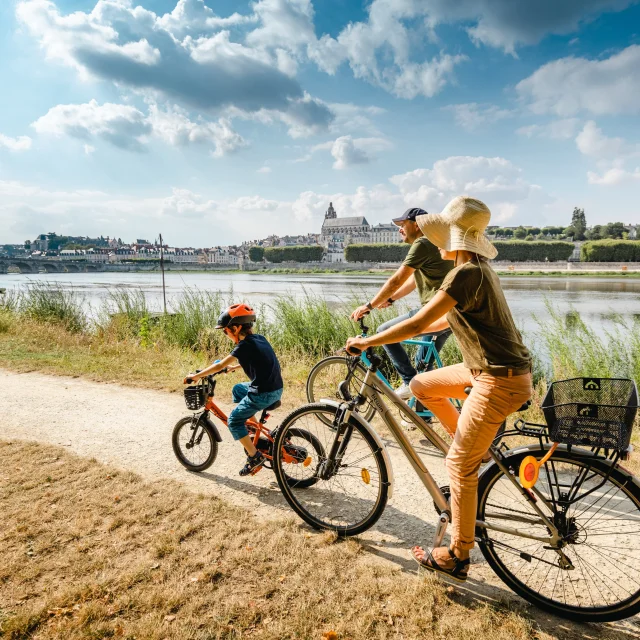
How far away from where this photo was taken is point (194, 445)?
171 inches

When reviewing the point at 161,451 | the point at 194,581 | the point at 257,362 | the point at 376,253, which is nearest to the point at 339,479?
the point at 257,362

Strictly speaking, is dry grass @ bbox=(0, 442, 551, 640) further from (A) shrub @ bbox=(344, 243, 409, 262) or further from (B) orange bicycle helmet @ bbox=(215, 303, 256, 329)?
(A) shrub @ bbox=(344, 243, 409, 262)

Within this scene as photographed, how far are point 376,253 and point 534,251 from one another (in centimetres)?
3800

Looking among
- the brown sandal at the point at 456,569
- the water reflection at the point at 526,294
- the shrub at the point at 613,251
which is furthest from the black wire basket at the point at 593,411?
the shrub at the point at 613,251

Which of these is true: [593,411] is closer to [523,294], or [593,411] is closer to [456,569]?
[456,569]

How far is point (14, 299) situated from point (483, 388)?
18.1 metres

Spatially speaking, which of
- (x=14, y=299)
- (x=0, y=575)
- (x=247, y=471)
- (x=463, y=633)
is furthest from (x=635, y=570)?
(x=14, y=299)

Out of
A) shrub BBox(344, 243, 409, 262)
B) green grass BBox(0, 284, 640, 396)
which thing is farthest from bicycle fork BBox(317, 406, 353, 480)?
shrub BBox(344, 243, 409, 262)

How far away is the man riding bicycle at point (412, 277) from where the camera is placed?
14.9 ft

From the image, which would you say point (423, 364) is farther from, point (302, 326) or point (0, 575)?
point (302, 326)

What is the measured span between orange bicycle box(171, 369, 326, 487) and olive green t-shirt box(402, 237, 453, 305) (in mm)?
1924

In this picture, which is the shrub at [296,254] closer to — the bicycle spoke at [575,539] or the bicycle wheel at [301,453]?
the bicycle wheel at [301,453]

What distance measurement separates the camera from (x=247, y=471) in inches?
153

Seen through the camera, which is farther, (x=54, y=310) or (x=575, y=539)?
(x=54, y=310)
